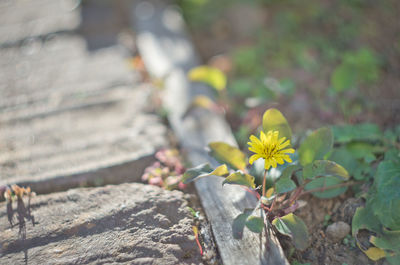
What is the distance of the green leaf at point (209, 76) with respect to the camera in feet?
7.77

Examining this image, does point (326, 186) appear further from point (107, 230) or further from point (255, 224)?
point (107, 230)

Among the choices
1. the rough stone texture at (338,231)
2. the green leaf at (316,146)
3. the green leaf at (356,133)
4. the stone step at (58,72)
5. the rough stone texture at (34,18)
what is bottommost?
the rough stone texture at (338,231)

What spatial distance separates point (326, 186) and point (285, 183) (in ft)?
1.20

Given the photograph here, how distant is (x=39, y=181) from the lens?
1.87m

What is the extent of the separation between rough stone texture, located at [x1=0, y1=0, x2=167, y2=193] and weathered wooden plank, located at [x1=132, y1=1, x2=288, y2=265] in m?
0.19

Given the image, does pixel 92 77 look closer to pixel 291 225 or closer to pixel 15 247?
pixel 15 247

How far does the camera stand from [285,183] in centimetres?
146

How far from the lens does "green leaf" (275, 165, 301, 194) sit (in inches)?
56.6

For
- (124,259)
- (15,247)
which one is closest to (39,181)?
(15,247)

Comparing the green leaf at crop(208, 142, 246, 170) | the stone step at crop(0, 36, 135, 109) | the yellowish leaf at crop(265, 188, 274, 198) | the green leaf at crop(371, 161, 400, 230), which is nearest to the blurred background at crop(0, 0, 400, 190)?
the stone step at crop(0, 36, 135, 109)

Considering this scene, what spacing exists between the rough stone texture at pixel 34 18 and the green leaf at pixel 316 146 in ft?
9.97

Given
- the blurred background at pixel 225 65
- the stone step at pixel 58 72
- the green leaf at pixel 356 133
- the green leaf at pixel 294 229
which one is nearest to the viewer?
the green leaf at pixel 294 229

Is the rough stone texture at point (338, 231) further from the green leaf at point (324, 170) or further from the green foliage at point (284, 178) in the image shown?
the green leaf at point (324, 170)

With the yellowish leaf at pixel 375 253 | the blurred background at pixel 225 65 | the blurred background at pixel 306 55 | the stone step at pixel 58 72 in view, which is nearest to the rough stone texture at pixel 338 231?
the yellowish leaf at pixel 375 253
